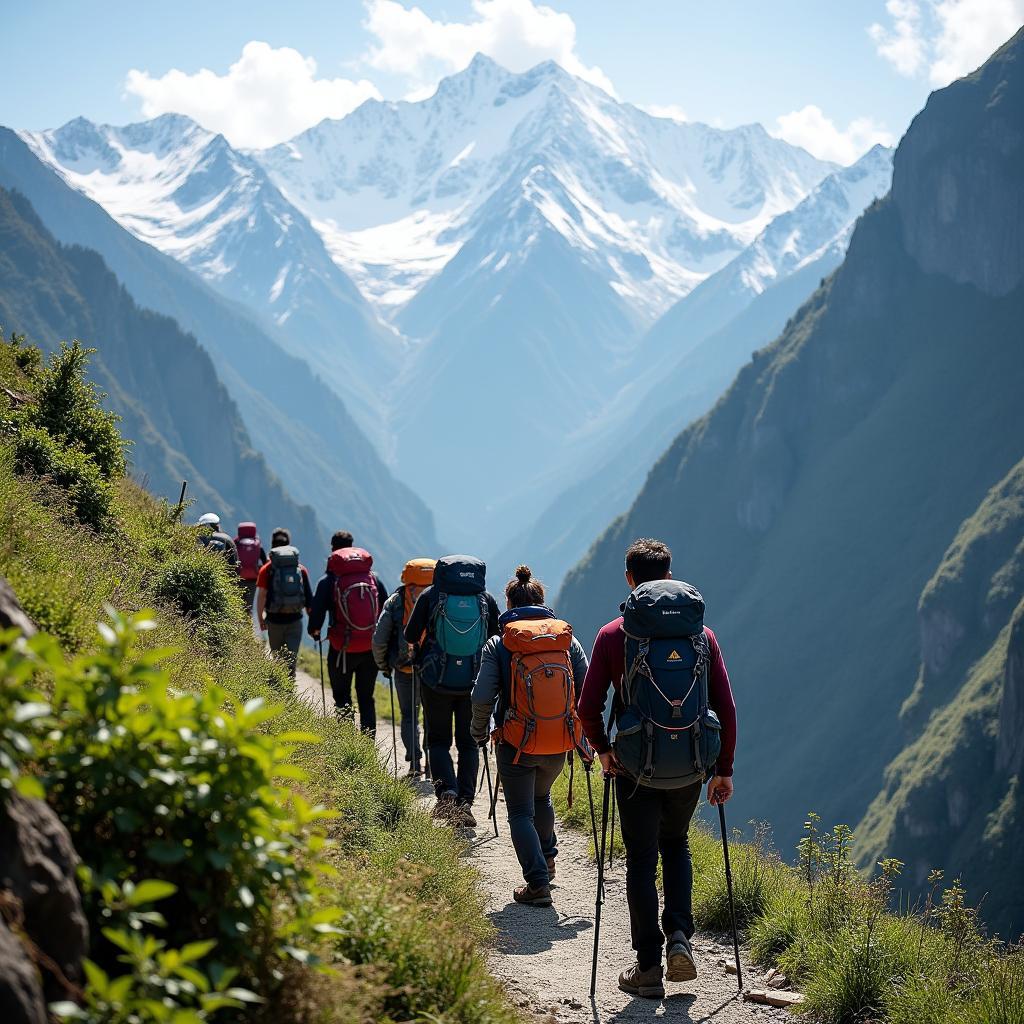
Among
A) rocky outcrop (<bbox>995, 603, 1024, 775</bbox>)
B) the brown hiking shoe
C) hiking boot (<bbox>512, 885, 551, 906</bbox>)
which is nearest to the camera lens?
hiking boot (<bbox>512, 885, 551, 906</bbox>)

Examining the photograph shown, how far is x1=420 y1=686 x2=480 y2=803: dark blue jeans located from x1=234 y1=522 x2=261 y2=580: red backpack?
25.7 ft

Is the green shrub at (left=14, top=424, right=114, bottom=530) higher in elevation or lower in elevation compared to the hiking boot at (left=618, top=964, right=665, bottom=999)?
higher

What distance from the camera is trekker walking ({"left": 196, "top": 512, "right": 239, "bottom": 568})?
1567 centimetres

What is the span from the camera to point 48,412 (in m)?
13.4

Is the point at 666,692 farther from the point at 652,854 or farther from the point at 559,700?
the point at 559,700

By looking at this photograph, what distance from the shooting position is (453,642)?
386 inches

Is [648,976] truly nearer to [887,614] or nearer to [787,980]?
[787,980]

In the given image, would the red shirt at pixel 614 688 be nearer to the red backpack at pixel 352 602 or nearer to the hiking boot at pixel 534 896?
the hiking boot at pixel 534 896

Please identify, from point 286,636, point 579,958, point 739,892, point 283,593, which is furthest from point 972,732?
point 579,958

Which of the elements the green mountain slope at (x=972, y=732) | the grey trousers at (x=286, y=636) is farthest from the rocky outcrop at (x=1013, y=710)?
the grey trousers at (x=286, y=636)

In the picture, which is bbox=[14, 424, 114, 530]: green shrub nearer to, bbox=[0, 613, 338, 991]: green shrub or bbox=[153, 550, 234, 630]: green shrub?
bbox=[153, 550, 234, 630]: green shrub

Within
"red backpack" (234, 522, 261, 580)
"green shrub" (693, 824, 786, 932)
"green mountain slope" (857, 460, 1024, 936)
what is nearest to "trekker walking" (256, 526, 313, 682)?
"red backpack" (234, 522, 261, 580)

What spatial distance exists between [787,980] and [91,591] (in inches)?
206

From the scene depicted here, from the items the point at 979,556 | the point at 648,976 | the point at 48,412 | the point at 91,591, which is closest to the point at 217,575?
the point at 48,412
